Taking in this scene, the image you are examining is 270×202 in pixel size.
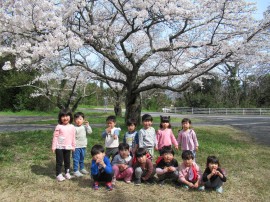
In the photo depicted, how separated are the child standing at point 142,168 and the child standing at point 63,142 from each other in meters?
1.27

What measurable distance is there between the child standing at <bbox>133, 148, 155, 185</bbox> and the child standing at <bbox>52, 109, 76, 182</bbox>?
1274 millimetres

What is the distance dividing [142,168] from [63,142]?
1.54 m

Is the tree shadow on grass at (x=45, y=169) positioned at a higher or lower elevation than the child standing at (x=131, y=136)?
lower

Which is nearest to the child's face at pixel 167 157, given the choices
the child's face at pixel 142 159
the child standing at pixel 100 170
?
the child's face at pixel 142 159

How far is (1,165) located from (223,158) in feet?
17.3

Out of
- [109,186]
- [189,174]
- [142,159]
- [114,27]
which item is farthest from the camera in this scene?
[114,27]

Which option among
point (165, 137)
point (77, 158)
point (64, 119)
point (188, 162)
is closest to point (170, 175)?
point (188, 162)

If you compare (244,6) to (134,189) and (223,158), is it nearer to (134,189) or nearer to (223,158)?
(223,158)

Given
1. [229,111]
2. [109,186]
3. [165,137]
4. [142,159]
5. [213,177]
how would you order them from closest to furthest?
[109,186], [213,177], [142,159], [165,137], [229,111]

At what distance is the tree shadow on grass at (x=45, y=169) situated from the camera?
19.0ft

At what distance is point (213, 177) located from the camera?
504cm

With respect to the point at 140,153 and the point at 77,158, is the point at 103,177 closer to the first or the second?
the point at 140,153

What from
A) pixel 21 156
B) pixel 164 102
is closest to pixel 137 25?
pixel 21 156

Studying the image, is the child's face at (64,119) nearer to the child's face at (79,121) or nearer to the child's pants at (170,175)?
the child's face at (79,121)
